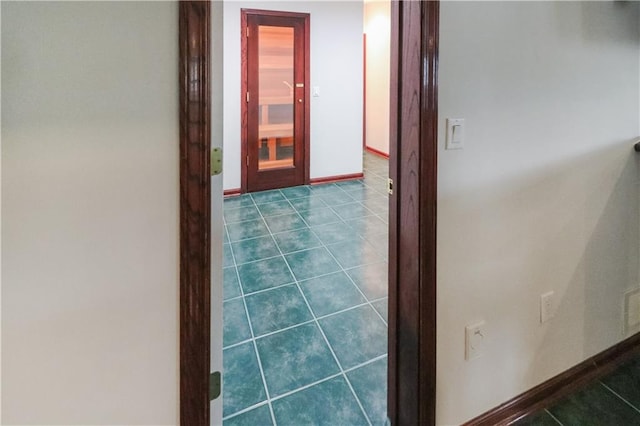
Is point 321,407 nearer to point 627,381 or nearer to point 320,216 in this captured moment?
point 627,381

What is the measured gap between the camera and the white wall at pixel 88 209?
771mm

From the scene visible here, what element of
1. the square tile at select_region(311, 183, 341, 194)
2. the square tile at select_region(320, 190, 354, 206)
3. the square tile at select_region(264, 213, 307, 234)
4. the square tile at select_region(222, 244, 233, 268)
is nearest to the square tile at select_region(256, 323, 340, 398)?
the square tile at select_region(222, 244, 233, 268)

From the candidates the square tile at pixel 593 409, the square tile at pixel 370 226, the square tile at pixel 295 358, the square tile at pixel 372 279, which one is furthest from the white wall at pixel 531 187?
the square tile at pixel 370 226

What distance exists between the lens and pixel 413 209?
1.24m

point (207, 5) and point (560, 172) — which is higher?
point (207, 5)

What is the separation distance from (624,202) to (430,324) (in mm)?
1109

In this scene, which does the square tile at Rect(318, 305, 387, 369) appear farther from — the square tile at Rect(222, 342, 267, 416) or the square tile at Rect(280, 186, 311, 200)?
the square tile at Rect(280, 186, 311, 200)

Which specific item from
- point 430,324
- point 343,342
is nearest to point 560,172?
point 430,324

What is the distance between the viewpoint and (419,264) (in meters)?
1.24

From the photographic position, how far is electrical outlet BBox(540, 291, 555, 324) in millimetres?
1529

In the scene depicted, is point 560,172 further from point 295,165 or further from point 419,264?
point 295,165

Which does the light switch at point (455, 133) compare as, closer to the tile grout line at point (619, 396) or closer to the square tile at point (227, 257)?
the tile grout line at point (619, 396)

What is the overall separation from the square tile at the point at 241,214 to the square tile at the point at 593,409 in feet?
9.63

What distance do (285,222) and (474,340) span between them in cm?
260
